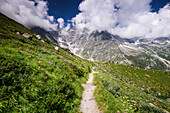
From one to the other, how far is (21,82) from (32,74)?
1582mm

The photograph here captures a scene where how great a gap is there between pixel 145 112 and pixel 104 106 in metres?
4.86

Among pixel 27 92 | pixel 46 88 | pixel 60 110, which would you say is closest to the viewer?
pixel 27 92

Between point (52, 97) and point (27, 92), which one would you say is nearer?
point (27, 92)

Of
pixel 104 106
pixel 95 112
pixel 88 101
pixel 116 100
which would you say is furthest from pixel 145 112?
pixel 88 101

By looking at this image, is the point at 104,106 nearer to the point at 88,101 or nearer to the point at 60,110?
the point at 88,101

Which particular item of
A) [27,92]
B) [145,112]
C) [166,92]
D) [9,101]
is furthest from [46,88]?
[166,92]

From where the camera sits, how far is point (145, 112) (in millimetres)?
8828

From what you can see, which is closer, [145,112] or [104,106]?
[145,112]

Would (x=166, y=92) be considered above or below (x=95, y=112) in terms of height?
below

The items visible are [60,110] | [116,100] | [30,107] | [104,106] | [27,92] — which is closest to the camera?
[30,107]

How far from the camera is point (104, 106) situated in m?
9.50

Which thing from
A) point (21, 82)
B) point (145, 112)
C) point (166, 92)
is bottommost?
point (166, 92)

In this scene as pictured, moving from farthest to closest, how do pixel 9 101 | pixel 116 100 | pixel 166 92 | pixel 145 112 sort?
pixel 166 92 → pixel 116 100 → pixel 145 112 → pixel 9 101

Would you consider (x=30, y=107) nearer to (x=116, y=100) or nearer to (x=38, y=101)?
(x=38, y=101)
